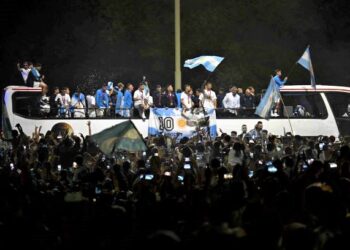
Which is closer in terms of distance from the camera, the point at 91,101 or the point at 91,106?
the point at 91,106

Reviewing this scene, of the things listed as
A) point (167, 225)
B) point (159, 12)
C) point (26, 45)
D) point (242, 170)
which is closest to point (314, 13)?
point (159, 12)

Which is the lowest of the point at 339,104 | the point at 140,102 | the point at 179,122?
the point at 179,122

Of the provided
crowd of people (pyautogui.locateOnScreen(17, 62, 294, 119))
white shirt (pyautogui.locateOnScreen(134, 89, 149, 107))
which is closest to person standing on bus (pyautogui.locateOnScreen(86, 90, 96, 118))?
crowd of people (pyautogui.locateOnScreen(17, 62, 294, 119))

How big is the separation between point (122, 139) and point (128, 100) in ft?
36.3

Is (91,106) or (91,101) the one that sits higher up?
(91,101)

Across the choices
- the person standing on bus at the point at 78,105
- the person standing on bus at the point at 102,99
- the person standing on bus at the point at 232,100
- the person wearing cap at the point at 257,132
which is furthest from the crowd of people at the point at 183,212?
the person standing on bus at the point at 232,100

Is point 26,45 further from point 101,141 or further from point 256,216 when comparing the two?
point 256,216

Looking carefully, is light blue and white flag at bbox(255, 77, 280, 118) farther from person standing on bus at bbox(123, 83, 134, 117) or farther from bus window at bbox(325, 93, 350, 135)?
person standing on bus at bbox(123, 83, 134, 117)

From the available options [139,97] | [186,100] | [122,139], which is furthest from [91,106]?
[122,139]

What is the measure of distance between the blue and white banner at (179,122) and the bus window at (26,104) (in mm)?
3481

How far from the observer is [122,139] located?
50.6ft

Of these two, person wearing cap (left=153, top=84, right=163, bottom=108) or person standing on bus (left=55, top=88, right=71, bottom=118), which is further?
person wearing cap (left=153, top=84, right=163, bottom=108)

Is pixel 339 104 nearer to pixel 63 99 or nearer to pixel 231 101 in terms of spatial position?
pixel 231 101

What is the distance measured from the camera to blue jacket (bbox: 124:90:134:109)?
2633cm
